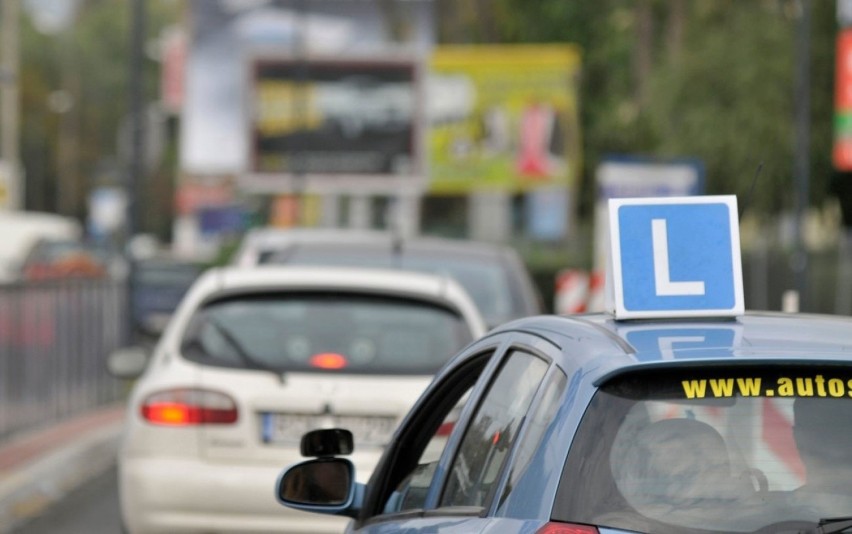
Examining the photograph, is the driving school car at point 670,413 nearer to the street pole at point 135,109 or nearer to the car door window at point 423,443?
the car door window at point 423,443

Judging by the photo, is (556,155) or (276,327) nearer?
(276,327)

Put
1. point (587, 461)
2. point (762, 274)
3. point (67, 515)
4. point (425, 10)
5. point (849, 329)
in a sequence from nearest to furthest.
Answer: point (587, 461) < point (849, 329) < point (67, 515) < point (762, 274) < point (425, 10)

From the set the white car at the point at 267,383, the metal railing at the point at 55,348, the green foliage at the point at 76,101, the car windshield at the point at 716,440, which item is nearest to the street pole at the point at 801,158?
the metal railing at the point at 55,348

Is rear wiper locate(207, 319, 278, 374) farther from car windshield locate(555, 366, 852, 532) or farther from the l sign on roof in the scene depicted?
car windshield locate(555, 366, 852, 532)

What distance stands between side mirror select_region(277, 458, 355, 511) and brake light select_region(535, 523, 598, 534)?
1.51m

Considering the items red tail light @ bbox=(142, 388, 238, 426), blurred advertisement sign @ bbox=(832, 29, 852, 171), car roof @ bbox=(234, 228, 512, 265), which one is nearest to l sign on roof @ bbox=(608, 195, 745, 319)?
red tail light @ bbox=(142, 388, 238, 426)

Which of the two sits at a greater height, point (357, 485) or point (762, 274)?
point (357, 485)

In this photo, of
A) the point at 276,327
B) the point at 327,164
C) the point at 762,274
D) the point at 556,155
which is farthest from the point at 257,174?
the point at 276,327

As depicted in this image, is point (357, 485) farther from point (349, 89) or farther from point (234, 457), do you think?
point (349, 89)

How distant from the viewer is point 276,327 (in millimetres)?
8656

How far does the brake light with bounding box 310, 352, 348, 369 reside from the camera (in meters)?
8.47

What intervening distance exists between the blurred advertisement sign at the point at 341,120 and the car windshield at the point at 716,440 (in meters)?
43.5

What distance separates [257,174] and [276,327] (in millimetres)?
38791

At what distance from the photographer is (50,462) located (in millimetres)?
13969
